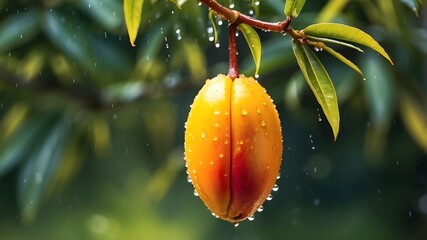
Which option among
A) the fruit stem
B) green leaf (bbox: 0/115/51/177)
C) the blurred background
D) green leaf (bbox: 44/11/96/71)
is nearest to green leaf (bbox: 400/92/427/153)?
the blurred background

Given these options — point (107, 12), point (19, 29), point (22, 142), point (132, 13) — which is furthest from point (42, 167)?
point (132, 13)

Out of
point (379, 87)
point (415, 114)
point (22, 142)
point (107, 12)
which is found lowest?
point (22, 142)

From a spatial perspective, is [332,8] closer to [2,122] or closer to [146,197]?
[2,122]

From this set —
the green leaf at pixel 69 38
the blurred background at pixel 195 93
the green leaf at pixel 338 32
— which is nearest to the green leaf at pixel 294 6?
the green leaf at pixel 338 32

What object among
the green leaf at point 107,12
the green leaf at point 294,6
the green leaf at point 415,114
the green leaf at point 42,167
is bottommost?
the green leaf at point 42,167

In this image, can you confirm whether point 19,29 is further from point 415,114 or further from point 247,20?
point 247,20

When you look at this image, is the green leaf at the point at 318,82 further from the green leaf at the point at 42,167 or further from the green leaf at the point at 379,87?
the green leaf at the point at 42,167

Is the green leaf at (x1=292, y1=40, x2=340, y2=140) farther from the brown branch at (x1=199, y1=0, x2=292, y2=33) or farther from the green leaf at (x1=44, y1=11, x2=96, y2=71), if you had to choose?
the green leaf at (x1=44, y1=11, x2=96, y2=71)
